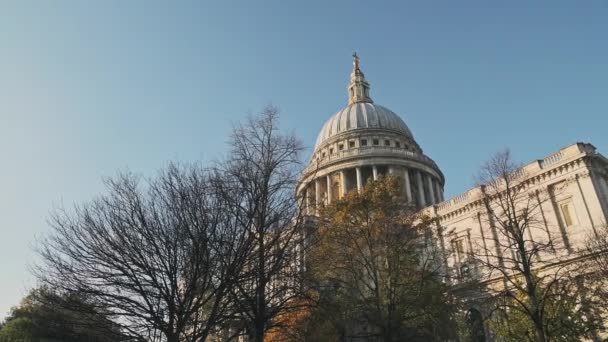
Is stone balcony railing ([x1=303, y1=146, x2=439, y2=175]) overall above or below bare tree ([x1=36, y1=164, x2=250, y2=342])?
above

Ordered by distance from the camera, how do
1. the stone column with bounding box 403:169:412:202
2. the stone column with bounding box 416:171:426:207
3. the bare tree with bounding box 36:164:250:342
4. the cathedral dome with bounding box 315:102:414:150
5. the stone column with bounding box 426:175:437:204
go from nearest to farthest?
1. the bare tree with bounding box 36:164:250:342
2. the stone column with bounding box 403:169:412:202
3. the stone column with bounding box 416:171:426:207
4. the stone column with bounding box 426:175:437:204
5. the cathedral dome with bounding box 315:102:414:150

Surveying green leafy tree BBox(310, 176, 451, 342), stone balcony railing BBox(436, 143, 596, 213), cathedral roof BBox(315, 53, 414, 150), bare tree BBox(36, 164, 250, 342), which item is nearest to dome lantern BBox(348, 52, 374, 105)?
cathedral roof BBox(315, 53, 414, 150)

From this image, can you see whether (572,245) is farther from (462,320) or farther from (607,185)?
(462,320)

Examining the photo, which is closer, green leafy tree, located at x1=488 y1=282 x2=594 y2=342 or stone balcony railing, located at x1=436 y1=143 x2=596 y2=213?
green leafy tree, located at x1=488 y1=282 x2=594 y2=342

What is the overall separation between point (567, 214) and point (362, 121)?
39.6 m

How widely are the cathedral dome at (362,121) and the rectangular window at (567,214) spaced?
3581 cm

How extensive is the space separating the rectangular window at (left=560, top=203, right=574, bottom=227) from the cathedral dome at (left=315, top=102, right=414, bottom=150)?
35.8 m

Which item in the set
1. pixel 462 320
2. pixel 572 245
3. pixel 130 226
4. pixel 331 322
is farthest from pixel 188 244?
pixel 572 245

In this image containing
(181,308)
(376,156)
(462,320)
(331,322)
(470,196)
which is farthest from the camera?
(376,156)

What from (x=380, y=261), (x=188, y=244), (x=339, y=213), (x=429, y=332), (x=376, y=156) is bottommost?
(x=429, y=332)

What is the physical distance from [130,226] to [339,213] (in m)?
10.9

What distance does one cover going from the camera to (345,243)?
856 inches

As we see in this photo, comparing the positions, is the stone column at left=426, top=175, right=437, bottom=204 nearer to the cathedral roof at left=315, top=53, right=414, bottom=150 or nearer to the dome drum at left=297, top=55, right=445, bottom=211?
the dome drum at left=297, top=55, right=445, bottom=211

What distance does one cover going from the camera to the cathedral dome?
68500 mm
